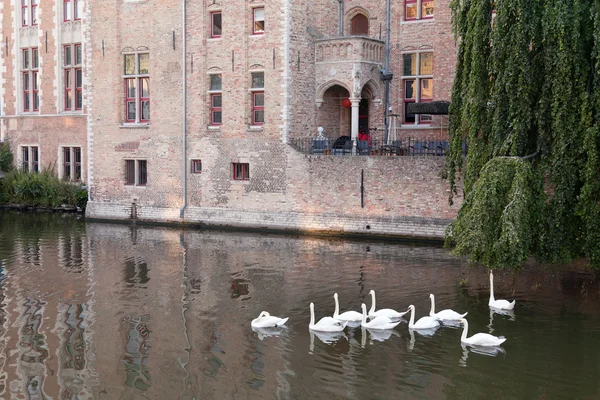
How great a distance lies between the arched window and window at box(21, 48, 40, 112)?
15.7m

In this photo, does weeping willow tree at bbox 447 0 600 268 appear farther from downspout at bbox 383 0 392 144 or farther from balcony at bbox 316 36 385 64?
downspout at bbox 383 0 392 144

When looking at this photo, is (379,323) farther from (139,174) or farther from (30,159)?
(30,159)

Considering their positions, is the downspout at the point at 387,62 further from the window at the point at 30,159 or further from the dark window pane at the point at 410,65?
the window at the point at 30,159

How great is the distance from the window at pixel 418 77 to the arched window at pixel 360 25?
2094mm

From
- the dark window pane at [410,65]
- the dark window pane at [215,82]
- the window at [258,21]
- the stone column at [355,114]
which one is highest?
the window at [258,21]

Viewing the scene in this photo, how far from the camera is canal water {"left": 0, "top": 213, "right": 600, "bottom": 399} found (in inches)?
424

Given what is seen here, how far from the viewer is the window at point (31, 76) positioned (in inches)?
1415

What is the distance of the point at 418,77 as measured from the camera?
27.1m

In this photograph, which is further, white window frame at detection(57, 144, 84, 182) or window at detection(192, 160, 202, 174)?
white window frame at detection(57, 144, 84, 182)

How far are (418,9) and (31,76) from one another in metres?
18.8

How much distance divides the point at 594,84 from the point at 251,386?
898 centimetres

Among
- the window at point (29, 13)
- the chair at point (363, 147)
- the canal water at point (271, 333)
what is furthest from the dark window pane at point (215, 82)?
the window at point (29, 13)

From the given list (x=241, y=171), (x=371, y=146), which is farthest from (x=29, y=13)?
(x=371, y=146)

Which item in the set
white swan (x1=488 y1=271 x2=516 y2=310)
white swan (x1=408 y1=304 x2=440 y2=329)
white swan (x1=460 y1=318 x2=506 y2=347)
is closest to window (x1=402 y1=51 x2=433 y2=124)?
white swan (x1=488 y1=271 x2=516 y2=310)
